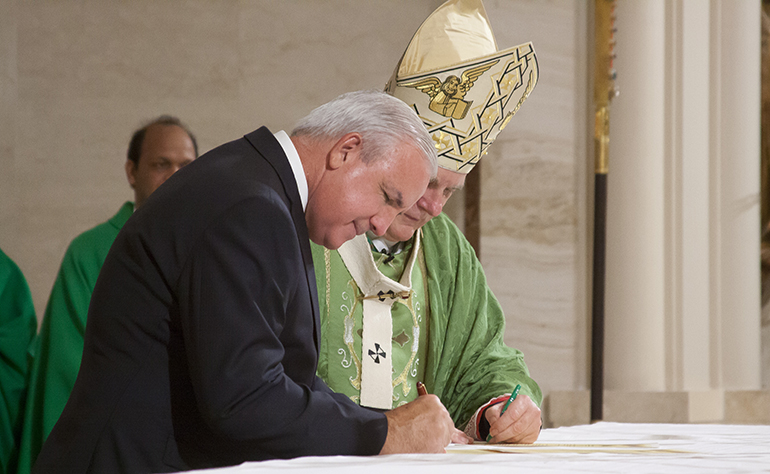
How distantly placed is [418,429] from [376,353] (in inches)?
45.8

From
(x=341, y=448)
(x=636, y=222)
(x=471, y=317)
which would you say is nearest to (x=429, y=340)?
(x=471, y=317)

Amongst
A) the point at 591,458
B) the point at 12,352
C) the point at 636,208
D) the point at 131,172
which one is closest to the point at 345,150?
the point at 591,458

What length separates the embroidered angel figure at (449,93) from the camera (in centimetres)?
308

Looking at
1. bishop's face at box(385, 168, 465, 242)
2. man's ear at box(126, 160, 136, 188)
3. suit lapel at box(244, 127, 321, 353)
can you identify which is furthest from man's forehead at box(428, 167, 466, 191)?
man's ear at box(126, 160, 136, 188)

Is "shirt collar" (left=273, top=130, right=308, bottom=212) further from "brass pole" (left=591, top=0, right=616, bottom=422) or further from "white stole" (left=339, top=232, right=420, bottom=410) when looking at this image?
"brass pole" (left=591, top=0, right=616, bottom=422)

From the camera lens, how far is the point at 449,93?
3.09 m

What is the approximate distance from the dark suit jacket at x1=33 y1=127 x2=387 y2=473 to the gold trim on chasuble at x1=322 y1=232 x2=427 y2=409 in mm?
1137

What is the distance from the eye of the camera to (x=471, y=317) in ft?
10.5

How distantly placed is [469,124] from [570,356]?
260cm

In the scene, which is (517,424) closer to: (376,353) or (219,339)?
(376,353)

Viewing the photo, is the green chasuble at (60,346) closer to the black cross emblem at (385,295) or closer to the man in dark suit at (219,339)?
the black cross emblem at (385,295)

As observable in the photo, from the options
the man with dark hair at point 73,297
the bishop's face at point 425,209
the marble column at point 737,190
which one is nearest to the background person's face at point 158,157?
the man with dark hair at point 73,297

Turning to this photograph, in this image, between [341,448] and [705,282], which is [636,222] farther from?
[341,448]

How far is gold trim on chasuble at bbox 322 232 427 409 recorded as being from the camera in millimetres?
2957
